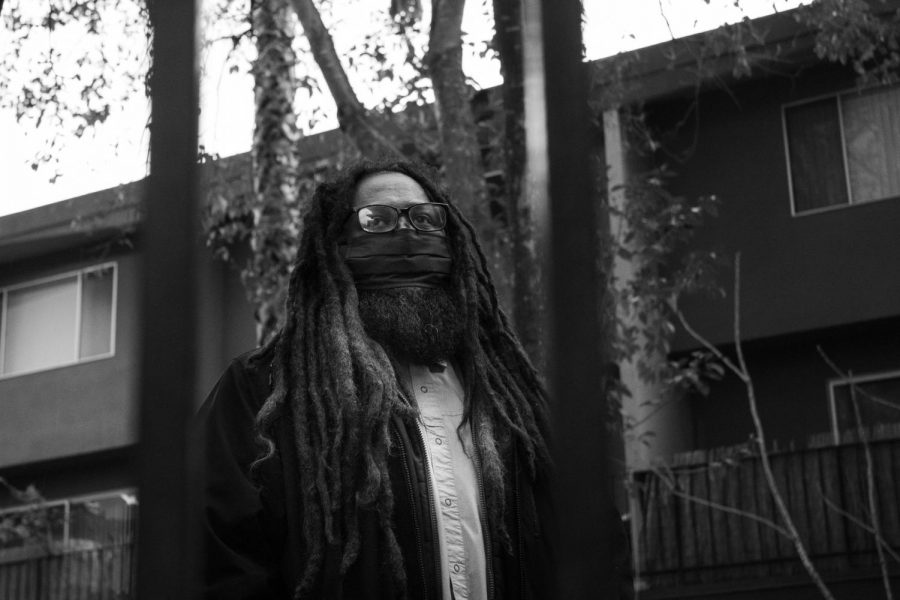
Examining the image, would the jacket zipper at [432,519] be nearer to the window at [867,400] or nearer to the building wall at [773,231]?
the window at [867,400]

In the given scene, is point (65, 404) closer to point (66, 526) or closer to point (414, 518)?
point (66, 526)

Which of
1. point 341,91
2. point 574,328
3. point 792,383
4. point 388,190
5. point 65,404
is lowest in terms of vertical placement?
point 574,328

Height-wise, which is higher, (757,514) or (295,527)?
(757,514)

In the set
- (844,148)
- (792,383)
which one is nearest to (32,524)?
(792,383)

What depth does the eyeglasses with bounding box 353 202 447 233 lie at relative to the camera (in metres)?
3.45

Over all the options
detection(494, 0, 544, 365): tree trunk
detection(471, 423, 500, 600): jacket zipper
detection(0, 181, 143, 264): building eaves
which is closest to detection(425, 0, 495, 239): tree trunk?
detection(494, 0, 544, 365): tree trunk

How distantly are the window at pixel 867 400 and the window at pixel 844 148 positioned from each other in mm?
1569

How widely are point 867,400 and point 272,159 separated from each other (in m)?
6.30

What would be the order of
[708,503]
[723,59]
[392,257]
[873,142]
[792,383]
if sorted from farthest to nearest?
[792,383]
[873,142]
[723,59]
[708,503]
[392,257]

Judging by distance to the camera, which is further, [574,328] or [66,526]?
[66,526]

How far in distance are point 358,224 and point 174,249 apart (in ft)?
6.66

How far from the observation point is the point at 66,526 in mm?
15500

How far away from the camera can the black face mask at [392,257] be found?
135 inches

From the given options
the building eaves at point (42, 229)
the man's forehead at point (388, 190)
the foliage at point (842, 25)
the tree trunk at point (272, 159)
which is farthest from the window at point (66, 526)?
the man's forehead at point (388, 190)
